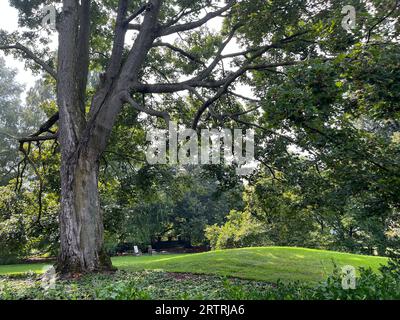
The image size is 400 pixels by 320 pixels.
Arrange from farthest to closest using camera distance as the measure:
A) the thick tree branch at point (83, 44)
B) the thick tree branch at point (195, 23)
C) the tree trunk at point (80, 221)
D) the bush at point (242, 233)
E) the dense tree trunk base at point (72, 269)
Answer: the bush at point (242, 233) < the thick tree branch at point (83, 44) < the thick tree branch at point (195, 23) < the tree trunk at point (80, 221) < the dense tree trunk base at point (72, 269)

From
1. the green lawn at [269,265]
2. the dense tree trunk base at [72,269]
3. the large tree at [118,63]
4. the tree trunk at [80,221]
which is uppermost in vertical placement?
the large tree at [118,63]

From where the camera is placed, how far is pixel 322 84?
4453mm

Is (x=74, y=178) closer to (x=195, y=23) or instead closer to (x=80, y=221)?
(x=80, y=221)

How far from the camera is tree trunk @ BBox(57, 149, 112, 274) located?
7.45 meters

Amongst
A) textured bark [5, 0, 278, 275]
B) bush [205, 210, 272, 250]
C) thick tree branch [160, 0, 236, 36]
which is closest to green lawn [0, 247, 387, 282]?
textured bark [5, 0, 278, 275]

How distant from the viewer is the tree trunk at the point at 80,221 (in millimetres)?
7449

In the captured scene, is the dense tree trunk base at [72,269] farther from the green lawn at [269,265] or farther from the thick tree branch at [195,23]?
the thick tree branch at [195,23]

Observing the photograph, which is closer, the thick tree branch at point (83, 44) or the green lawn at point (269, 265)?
the green lawn at point (269, 265)

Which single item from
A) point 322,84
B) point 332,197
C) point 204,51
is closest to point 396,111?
point 322,84

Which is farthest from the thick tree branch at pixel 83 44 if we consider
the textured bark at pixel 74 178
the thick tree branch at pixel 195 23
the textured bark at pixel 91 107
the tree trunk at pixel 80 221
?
the tree trunk at pixel 80 221

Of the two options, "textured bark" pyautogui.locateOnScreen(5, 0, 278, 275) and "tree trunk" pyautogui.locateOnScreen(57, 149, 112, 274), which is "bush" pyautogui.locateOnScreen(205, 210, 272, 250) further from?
"tree trunk" pyautogui.locateOnScreen(57, 149, 112, 274)

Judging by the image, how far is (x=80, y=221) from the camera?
761 centimetres
